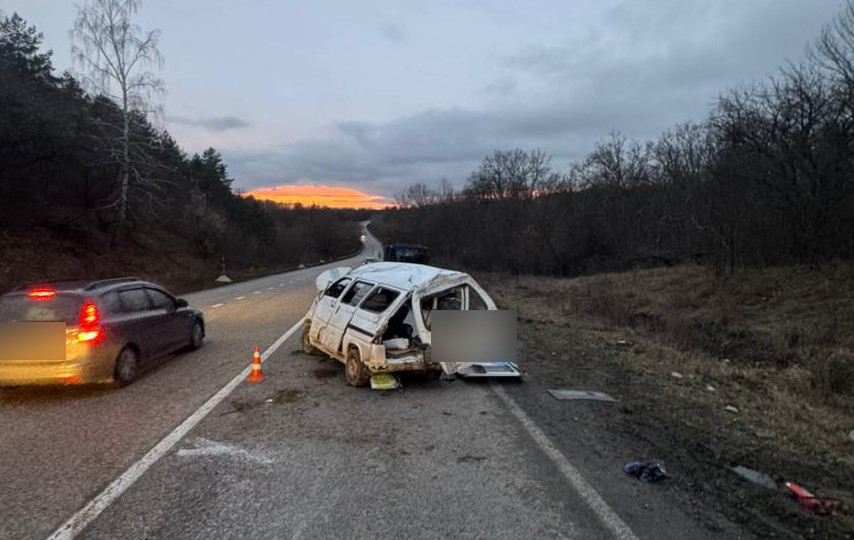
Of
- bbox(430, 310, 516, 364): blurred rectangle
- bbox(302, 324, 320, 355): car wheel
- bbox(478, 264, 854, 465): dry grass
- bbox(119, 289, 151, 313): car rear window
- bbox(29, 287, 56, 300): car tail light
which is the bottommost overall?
bbox(478, 264, 854, 465): dry grass

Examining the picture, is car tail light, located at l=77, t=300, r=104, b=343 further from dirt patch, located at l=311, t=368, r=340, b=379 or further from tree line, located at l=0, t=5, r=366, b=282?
tree line, located at l=0, t=5, r=366, b=282

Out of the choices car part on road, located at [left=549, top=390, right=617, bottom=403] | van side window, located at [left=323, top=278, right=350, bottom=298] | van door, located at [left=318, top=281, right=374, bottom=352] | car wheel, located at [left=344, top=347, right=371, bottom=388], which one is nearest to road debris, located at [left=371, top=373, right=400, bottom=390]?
car wheel, located at [left=344, top=347, right=371, bottom=388]

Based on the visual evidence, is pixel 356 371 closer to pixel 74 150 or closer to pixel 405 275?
pixel 405 275

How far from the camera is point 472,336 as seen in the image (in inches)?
293

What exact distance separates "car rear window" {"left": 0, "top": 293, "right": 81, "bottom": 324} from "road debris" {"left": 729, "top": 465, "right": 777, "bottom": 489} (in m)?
7.67

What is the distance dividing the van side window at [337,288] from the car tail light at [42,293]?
3.82 m

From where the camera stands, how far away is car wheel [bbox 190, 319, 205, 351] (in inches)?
400

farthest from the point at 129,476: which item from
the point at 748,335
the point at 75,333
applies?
the point at 748,335

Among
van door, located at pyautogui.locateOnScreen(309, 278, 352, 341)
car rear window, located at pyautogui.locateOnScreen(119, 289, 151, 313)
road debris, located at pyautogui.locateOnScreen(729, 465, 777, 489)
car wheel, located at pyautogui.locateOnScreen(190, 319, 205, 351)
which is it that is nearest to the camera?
road debris, located at pyautogui.locateOnScreen(729, 465, 777, 489)

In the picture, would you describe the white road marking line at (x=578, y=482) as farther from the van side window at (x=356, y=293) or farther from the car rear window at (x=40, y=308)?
the car rear window at (x=40, y=308)

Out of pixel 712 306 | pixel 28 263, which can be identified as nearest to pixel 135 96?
pixel 28 263

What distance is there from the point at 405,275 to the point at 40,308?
475 centimetres

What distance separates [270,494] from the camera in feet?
13.9

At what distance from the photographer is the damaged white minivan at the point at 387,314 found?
23.5 feet
